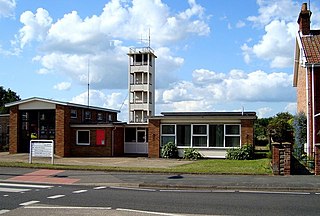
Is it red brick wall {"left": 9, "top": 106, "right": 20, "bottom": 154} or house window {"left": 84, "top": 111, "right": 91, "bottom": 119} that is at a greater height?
house window {"left": 84, "top": 111, "right": 91, "bottom": 119}

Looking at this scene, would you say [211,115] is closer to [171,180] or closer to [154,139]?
[154,139]

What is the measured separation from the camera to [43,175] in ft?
60.4

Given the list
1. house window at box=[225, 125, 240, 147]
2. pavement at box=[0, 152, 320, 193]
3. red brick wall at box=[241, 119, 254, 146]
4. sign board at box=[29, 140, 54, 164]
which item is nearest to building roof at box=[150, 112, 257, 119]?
red brick wall at box=[241, 119, 254, 146]

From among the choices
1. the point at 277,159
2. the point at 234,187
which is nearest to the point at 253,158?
the point at 277,159

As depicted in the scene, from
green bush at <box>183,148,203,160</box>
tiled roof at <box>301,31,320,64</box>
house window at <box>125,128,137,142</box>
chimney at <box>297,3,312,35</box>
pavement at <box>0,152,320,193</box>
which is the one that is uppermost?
chimney at <box>297,3,312,35</box>

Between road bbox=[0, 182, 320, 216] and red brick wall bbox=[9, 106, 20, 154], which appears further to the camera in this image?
red brick wall bbox=[9, 106, 20, 154]

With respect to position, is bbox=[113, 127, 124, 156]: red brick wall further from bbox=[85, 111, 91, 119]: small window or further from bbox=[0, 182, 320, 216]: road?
Answer: bbox=[0, 182, 320, 216]: road

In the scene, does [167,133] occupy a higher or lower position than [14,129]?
lower

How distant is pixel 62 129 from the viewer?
107 feet

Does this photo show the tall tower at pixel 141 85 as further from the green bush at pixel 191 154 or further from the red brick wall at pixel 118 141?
the green bush at pixel 191 154

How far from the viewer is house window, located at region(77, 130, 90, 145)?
33250mm

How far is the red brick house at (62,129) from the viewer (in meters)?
32.7

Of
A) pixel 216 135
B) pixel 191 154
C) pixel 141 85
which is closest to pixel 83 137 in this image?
pixel 191 154

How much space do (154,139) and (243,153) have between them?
6.50 meters
